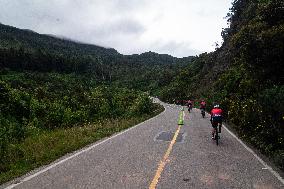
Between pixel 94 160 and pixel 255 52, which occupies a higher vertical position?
pixel 255 52

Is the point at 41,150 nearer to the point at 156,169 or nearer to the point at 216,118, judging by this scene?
the point at 156,169

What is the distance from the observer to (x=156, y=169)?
9.48 m

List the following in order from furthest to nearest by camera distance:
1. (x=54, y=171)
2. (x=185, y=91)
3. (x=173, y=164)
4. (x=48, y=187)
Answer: (x=185, y=91) → (x=173, y=164) → (x=54, y=171) → (x=48, y=187)

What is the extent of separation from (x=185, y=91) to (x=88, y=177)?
3161 inches

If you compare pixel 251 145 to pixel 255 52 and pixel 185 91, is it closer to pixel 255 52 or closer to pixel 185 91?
pixel 255 52

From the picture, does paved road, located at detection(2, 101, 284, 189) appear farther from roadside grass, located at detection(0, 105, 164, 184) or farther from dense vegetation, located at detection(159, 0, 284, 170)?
dense vegetation, located at detection(159, 0, 284, 170)

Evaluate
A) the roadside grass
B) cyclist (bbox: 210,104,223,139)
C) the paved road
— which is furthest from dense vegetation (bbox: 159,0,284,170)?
the roadside grass

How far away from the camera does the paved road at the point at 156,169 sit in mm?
8020

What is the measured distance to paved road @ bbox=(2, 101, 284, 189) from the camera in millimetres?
8020

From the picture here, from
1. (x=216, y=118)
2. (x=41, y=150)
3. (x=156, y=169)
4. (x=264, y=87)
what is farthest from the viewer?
(x=264, y=87)

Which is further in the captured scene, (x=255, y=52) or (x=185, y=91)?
(x=185, y=91)

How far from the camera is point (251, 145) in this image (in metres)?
14.5

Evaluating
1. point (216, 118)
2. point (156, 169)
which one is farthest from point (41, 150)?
point (216, 118)

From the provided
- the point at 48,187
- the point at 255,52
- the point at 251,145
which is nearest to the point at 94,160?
the point at 48,187
